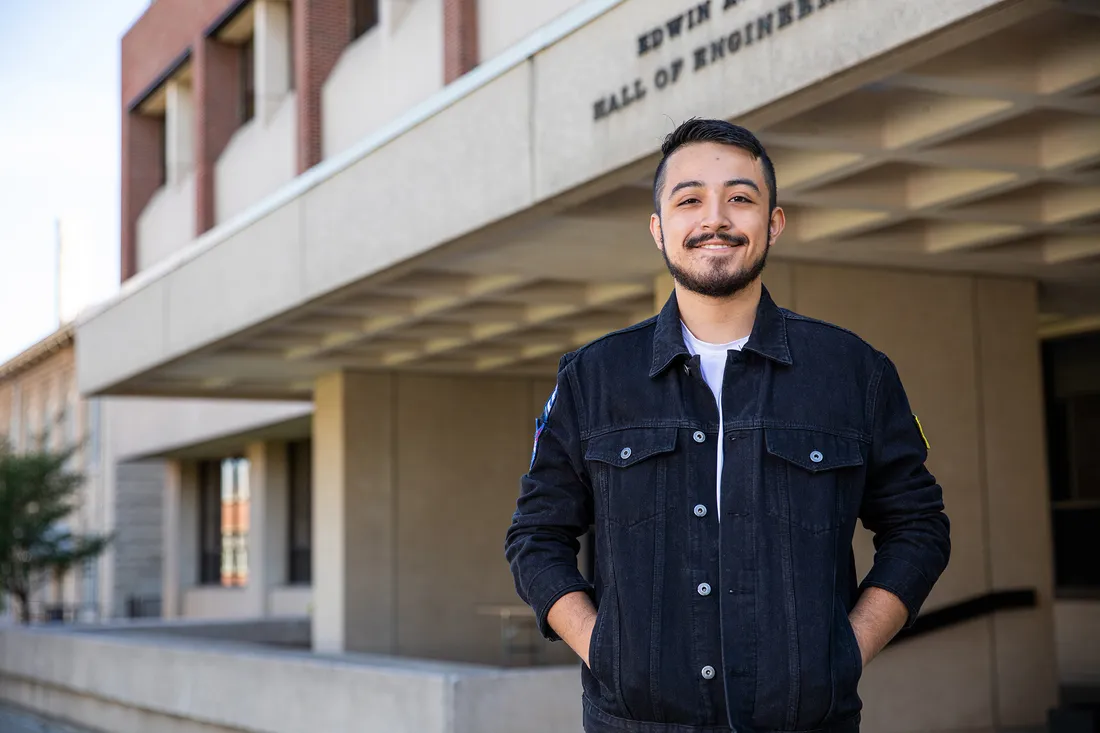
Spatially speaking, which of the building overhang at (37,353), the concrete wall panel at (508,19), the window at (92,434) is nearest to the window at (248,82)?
the concrete wall panel at (508,19)

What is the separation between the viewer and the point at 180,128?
19.9m

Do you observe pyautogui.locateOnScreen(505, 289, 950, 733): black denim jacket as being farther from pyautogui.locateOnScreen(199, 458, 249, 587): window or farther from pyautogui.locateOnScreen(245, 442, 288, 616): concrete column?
pyautogui.locateOnScreen(199, 458, 249, 587): window

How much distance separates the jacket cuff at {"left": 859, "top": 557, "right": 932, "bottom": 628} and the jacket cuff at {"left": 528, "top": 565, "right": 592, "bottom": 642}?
588mm

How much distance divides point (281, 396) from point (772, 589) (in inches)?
714

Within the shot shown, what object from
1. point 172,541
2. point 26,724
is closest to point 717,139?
point 26,724

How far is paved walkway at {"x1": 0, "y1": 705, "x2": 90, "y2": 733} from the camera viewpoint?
55.6ft

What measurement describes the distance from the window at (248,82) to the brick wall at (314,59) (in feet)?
10.8

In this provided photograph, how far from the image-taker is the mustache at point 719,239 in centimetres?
289

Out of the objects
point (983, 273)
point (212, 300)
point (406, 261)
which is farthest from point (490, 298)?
point (983, 273)

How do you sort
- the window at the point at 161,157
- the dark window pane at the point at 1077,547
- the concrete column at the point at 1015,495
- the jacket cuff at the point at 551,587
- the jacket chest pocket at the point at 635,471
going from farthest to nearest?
the window at the point at 161,157 → the dark window pane at the point at 1077,547 → the concrete column at the point at 1015,495 → the jacket cuff at the point at 551,587 → the jacket chest pocket at the point at 635,471

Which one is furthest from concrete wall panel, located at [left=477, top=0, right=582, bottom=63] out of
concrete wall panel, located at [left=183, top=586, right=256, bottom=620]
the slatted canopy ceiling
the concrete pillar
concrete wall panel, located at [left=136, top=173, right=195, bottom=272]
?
the concrete pillar

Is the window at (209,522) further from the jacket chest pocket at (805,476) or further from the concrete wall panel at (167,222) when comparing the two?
the jacket chest pocket at (805,476)

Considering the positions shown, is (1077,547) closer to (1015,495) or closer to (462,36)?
(1015,495)

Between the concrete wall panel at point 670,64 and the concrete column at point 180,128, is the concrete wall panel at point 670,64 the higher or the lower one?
the lower one
